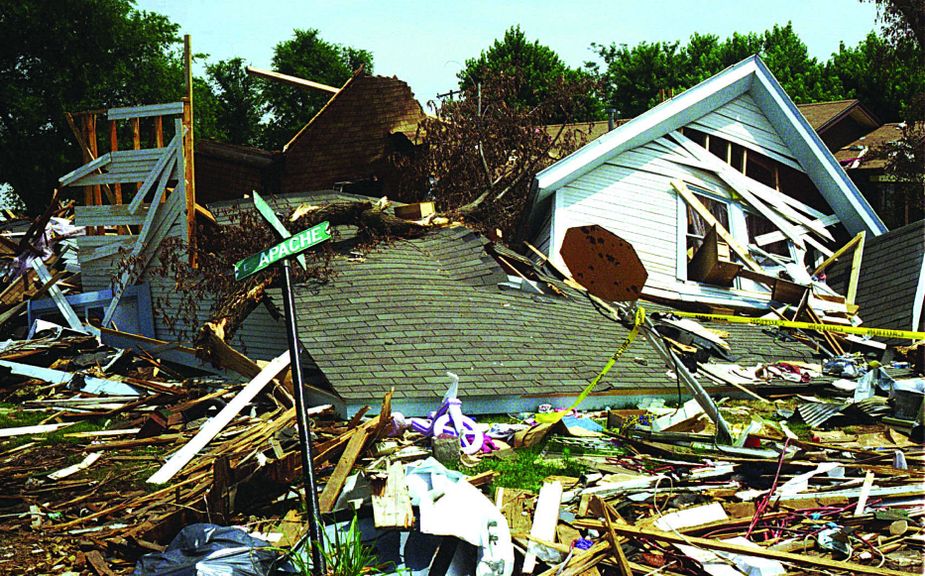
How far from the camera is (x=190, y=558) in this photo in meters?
5.53

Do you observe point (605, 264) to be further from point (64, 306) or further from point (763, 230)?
point (64, 306)

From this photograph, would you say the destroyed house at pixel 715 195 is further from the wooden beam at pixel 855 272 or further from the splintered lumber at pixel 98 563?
the splintered lumber at pixel 98 563

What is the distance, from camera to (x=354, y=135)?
18781mm

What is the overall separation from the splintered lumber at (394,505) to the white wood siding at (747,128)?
1303cm

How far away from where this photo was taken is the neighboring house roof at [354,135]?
18.6 metres

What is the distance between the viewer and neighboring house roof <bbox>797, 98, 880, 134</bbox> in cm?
3191

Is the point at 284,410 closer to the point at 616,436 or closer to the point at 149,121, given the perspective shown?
the point at 616,436

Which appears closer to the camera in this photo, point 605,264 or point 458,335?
point 605,264

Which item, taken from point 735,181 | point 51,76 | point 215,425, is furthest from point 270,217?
point 51,76

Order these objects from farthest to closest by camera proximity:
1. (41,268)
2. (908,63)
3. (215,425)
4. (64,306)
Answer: (908,63) < (41,268) < (64,306) < (215,425)

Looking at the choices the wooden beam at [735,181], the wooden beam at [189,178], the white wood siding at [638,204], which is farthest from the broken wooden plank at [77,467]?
the wooden beam at [735,181]

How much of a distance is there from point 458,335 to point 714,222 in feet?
24.8

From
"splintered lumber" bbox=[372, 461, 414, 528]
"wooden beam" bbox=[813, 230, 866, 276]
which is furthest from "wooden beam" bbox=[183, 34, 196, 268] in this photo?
"wooden beam" bbox=[813, 230, 866, 276]

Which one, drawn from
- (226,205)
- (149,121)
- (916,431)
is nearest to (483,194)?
(226,205)
